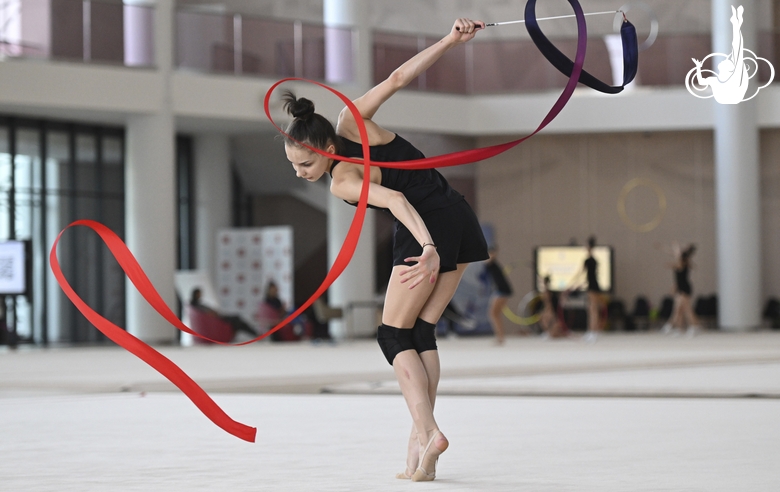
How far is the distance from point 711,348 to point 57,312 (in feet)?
36.5

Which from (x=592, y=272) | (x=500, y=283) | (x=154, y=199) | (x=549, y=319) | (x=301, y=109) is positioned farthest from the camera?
(x=549, y=319)

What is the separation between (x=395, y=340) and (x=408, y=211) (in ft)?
1.63

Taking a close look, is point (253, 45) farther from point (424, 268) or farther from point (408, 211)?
point (424, 268)

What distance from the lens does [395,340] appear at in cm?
341

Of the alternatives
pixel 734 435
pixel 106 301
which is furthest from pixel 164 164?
pixel 734 435

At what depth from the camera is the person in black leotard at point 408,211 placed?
10.8 ft

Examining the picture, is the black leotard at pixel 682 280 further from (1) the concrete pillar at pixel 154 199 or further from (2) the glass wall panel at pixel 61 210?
(2) the glass wall panel at pixel 61 210

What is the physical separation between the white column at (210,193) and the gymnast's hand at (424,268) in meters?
16.4

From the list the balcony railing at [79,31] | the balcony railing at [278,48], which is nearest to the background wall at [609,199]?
the balcony railing at [278,48]

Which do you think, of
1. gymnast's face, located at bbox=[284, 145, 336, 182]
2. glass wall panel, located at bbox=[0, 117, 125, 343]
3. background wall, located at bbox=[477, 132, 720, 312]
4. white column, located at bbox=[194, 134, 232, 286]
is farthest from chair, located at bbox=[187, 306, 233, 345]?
gymnast's face, located at bbox=[284, 145, 336, 182]

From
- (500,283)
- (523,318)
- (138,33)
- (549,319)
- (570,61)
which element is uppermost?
(138,33)

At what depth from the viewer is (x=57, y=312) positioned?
17156 mm

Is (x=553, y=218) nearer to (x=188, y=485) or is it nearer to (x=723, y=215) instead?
(x=723, y=215)
